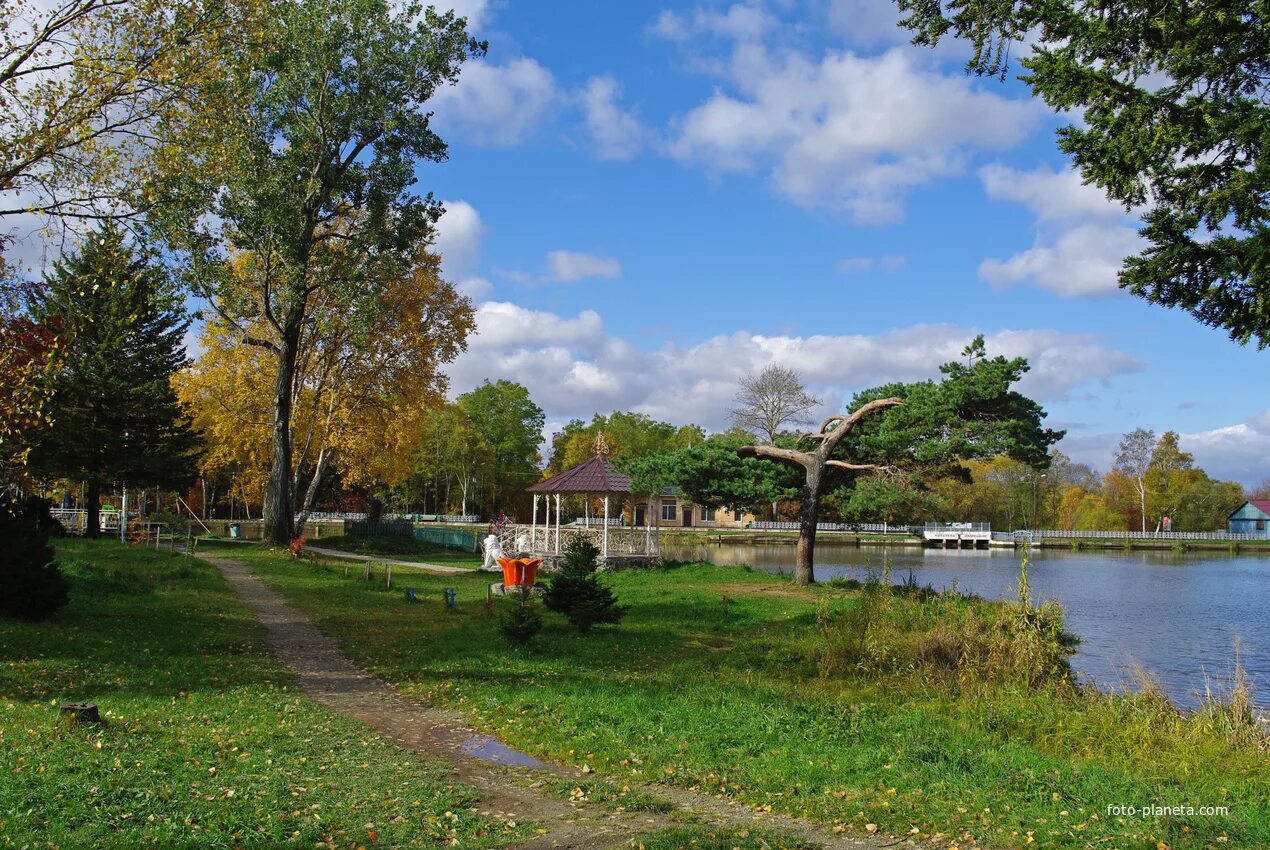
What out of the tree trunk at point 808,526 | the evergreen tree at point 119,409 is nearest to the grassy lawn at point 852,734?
the tree trunk at point 808,526

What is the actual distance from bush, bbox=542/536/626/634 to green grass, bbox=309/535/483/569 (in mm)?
18176

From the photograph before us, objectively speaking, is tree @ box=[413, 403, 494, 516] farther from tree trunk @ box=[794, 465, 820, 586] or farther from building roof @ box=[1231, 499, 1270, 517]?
building roof @ box=[1231, 499, 1270, 517]

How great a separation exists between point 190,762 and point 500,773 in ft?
8.19

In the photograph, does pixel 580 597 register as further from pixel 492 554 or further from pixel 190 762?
pixel 492 554

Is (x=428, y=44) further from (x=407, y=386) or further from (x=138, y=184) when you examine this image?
(x=138, y=184)

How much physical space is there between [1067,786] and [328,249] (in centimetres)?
2833

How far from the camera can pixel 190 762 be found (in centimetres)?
746

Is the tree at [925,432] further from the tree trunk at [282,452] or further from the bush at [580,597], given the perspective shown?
the tree trunk at [282,452]

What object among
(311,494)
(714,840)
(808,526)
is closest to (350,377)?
(311,494)

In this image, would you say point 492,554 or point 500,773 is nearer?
point 500,773

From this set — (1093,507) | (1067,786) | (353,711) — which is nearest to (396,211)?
(353,711)

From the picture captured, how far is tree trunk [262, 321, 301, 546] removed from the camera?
3036 centimetres

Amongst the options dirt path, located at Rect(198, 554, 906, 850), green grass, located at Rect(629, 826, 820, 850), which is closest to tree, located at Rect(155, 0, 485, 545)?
dirt path, located at Rect(198, 554, 906, 850)

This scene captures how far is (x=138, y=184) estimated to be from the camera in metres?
11.9
